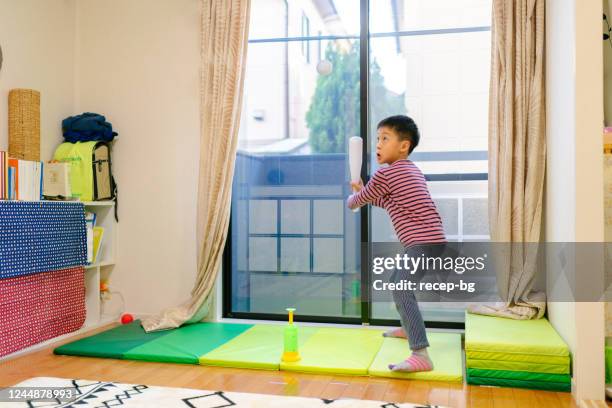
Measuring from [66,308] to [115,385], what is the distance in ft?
3.41

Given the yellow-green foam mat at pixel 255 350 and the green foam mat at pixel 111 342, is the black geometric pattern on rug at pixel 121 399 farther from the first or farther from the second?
the green foam mat at pixel 111 342

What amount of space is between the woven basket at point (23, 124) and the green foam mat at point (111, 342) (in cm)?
108

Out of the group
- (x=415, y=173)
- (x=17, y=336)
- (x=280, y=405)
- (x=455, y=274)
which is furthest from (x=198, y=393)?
(x=455, y=274)

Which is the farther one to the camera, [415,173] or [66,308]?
[66,308]

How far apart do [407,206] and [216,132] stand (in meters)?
1.36

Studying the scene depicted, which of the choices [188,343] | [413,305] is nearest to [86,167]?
[188,343]

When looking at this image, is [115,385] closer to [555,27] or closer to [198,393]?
[198,393]

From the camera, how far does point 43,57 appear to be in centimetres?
364

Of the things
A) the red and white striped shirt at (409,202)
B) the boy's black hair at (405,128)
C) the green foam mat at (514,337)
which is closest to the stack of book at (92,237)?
the red and white striped shirt at (409,202)

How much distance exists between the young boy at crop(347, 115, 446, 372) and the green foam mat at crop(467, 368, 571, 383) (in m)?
0.20

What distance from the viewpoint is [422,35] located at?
11.4 ft

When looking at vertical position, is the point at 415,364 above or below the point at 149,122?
below

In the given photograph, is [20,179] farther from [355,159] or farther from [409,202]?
[409,202]

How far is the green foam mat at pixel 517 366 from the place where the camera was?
244 cm
